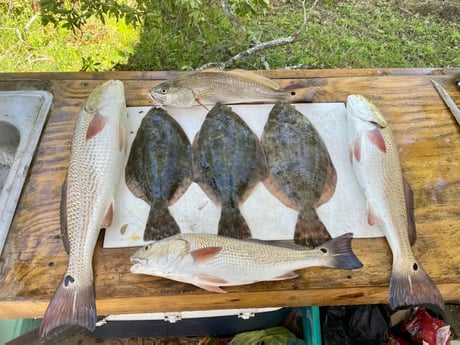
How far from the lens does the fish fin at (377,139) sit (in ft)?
7.35

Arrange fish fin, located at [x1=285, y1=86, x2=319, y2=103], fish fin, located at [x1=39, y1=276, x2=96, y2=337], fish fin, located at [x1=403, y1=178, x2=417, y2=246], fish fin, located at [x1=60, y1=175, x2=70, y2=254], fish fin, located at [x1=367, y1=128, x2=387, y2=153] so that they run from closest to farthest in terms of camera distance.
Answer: fish fin, located at [x1=39, y1=276, x2=96, y2=337] → fish fin, located at [x1=60, y1=175, x2=70, y2=254] → fish fin, located at [x1=403, y1=178, x2=417, y2=246] → fish fin, located at [x1=367, y1=128, x2=387, y2=153] → fish fin, located at [x1=285, y1=86, x2=319, y2=103]

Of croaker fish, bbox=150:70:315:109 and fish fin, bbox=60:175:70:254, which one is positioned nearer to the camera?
fish fin, bbox=60:175:70:254

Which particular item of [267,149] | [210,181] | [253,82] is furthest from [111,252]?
[253,82]

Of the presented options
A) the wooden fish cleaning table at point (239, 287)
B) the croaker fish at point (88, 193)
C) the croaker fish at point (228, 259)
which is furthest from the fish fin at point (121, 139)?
the croaker fish at point (228, 259)

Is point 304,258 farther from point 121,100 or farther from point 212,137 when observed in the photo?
point 121,100

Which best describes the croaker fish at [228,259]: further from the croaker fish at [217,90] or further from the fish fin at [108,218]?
the croaker fish at [217,90]

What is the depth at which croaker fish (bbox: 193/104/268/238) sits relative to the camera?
2.08 metres

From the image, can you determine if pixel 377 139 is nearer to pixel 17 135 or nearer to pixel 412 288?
pixel 412 288

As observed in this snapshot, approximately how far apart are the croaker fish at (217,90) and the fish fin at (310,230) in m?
0.78

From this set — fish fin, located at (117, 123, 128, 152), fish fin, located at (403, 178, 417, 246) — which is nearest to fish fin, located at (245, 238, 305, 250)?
fish fin, located at (403, 178, 417, 246)

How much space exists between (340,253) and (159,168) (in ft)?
3.24

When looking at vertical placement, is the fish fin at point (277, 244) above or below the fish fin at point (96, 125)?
below

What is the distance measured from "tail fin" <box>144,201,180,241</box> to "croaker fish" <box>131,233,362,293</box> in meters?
0.16

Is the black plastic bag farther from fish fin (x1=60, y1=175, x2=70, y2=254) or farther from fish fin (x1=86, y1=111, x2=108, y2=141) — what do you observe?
fish fin (x1=86, y1=111, x2=108, y2=141)
